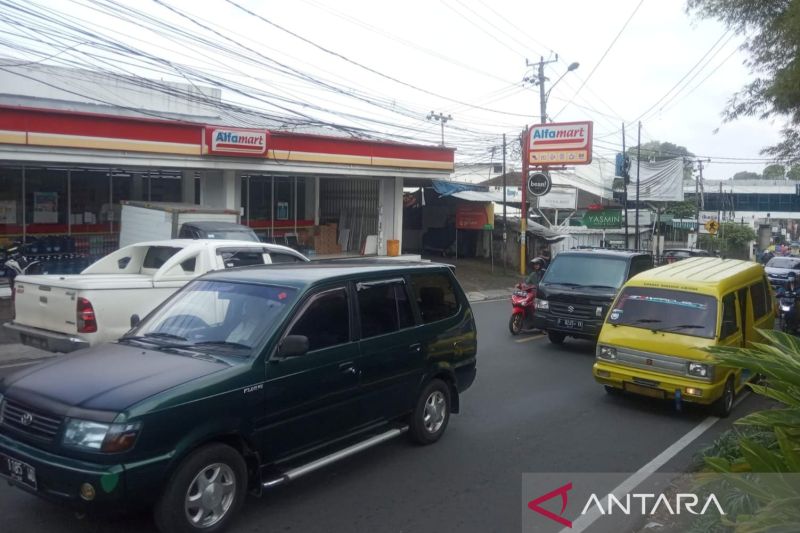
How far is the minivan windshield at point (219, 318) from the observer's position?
5.38 m

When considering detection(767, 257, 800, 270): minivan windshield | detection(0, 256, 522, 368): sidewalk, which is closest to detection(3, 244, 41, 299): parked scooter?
detection(0, 256, 522, 368): sidewalk

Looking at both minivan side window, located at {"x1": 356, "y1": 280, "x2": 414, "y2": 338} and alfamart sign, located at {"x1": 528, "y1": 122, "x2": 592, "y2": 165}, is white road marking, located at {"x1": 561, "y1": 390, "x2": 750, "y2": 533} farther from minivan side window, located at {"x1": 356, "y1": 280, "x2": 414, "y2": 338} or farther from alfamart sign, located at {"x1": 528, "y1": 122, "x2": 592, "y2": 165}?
alfamart sign, located at {"x1": 528, "y1": 122, "x2": 592, "y2": 165}

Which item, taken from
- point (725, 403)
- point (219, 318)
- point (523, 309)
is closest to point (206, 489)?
point (219, 318)

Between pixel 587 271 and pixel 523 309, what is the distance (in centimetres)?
165

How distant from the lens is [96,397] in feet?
14.5

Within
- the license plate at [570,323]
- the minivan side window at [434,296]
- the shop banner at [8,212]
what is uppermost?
the shop banner at [8,212]

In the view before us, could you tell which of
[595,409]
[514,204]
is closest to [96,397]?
[595,409]

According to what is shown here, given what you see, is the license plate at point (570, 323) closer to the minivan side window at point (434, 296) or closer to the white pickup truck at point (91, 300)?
the minivan side window at point (434, 296)

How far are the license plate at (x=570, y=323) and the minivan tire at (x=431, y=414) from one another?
583cm

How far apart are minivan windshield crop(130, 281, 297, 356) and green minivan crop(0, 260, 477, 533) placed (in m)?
0.01

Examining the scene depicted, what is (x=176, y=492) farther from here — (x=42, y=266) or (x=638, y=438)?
(x=42, y=266)

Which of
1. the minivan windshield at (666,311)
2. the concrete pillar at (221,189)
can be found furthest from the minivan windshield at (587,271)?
the concrete pillar at (221,189)

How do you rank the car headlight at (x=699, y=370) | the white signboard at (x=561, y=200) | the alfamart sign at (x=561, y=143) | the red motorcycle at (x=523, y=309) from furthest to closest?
the white signboard at (x=561, y=200), the alfamart sign at (x=561, y=143), the red motorcycle at (x=523, y=309), the car headlight at (x=699, y=370)

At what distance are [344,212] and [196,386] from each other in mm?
24311
